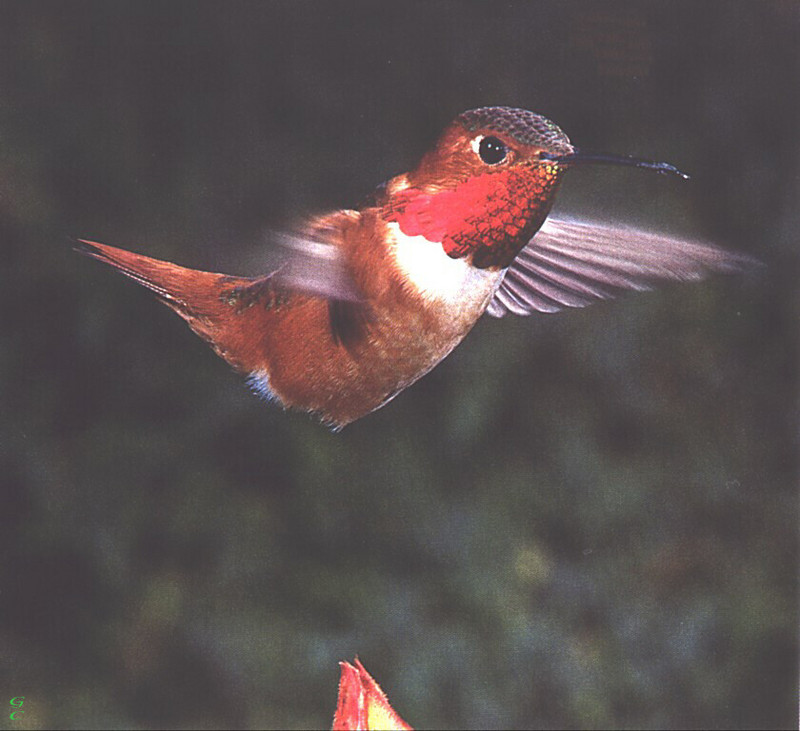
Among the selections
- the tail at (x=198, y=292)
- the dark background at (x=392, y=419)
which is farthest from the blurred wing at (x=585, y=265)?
the tail at (x=198, y=292)

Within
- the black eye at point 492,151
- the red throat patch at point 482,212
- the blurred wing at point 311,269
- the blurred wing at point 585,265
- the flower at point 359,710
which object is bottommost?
the flower at point 359,710

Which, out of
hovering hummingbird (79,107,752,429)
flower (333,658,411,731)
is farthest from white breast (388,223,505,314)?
flower (333,658,411,731)

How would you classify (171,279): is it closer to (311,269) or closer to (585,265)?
(311,269)

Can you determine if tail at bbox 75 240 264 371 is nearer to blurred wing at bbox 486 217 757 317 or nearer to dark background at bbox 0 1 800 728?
dark background at bbox 0 1 800 728

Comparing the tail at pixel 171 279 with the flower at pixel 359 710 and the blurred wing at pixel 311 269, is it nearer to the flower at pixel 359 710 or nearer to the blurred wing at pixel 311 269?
the blurred wing at pixel 311 269

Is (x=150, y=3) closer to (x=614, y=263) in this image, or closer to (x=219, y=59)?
(x=219, y=59)

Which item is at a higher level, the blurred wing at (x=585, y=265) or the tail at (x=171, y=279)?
the blurred wing at (x=585, y=265)
